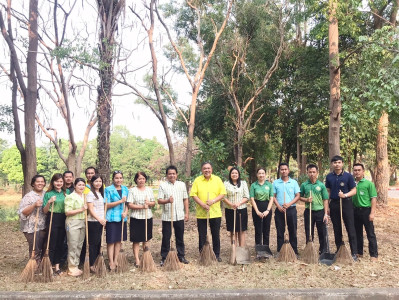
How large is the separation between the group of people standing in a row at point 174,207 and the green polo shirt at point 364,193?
1cm

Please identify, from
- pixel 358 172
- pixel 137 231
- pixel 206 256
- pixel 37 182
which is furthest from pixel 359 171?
pixel 37 182

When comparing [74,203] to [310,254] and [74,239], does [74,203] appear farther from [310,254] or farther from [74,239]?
[310,254]

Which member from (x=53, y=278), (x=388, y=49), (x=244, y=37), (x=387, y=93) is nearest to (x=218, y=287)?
(x=53, y=278)

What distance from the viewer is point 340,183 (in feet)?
18.1

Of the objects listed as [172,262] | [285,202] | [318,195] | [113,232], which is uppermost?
[318,195]

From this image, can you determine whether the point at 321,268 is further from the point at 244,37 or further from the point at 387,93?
the point at 244,37

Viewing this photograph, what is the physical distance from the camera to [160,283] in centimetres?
449

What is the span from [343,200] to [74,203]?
4.03 meters

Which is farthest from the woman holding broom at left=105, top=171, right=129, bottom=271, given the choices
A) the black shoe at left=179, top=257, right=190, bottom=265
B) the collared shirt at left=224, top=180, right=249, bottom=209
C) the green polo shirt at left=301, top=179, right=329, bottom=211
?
the green polo shirt at left=301, top=179, right=329, bottom=211

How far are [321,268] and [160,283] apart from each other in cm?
234

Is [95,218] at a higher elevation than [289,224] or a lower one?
higher

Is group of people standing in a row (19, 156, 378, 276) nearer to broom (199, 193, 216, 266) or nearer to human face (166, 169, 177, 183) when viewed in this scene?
human face (166, 169, 177, 183)

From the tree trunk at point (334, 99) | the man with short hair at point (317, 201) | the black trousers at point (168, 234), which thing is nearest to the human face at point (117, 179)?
the black trousers at point (168, 234)

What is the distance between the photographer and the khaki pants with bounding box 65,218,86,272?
491 centimetres
